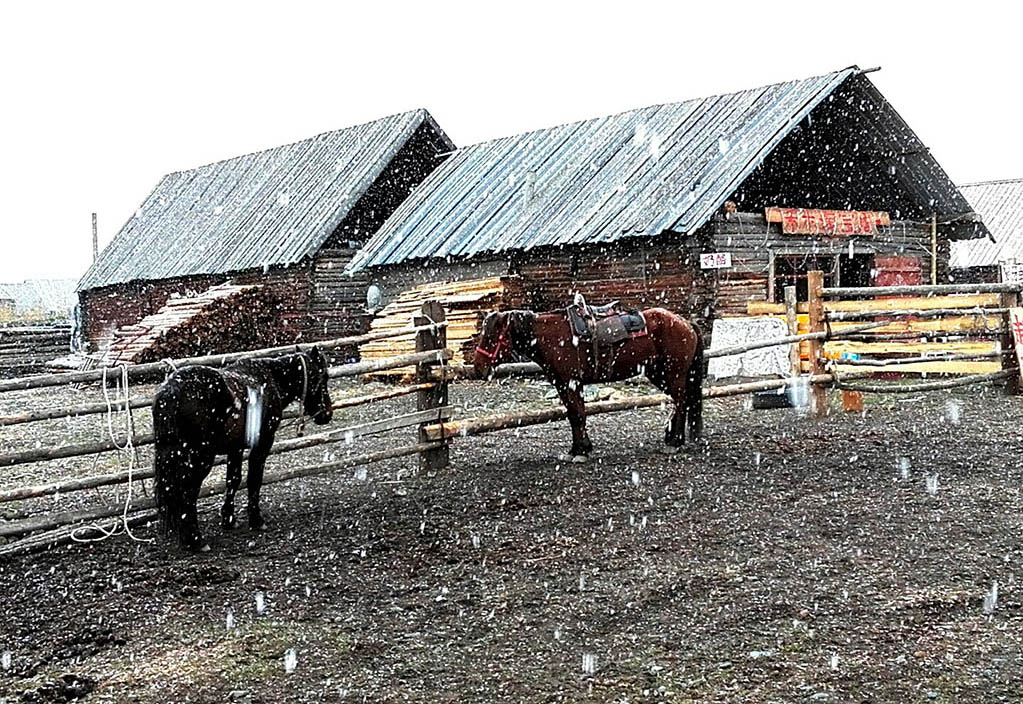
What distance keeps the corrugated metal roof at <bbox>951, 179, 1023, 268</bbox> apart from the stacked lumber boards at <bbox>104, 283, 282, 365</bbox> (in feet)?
68.0

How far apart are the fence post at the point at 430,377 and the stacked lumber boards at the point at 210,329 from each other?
36.4 ft

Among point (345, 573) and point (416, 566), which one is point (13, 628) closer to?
point (345, 573)

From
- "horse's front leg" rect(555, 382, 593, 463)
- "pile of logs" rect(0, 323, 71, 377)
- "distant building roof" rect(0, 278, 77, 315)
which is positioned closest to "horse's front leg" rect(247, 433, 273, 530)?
"horse's front leg" rect(555, 382, 593, 463)

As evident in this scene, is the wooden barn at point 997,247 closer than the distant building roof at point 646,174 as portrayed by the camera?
No

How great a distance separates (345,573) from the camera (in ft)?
19.1

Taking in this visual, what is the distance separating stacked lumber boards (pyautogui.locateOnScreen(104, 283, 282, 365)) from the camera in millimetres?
18766

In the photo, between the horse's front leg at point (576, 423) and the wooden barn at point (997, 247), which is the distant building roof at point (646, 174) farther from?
the wooden barn at point (997, 247)

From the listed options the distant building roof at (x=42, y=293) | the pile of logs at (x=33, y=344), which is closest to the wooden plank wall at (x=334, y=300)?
the pile of logs at (x=33, y=344)

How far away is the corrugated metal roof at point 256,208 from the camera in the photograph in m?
23.3

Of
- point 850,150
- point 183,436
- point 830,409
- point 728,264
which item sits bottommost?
point 830,409

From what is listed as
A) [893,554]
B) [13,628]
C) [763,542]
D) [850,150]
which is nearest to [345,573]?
[13,628]

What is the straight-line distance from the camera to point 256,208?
85.7 feet

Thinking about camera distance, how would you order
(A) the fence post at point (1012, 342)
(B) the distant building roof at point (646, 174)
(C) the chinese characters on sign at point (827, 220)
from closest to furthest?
(A) the fence post at point (1012, 342)
(B) the distant building roof at point (646, 174)
(C) the chinese characters on sign at point (827, 220)

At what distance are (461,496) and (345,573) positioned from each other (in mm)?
1955
